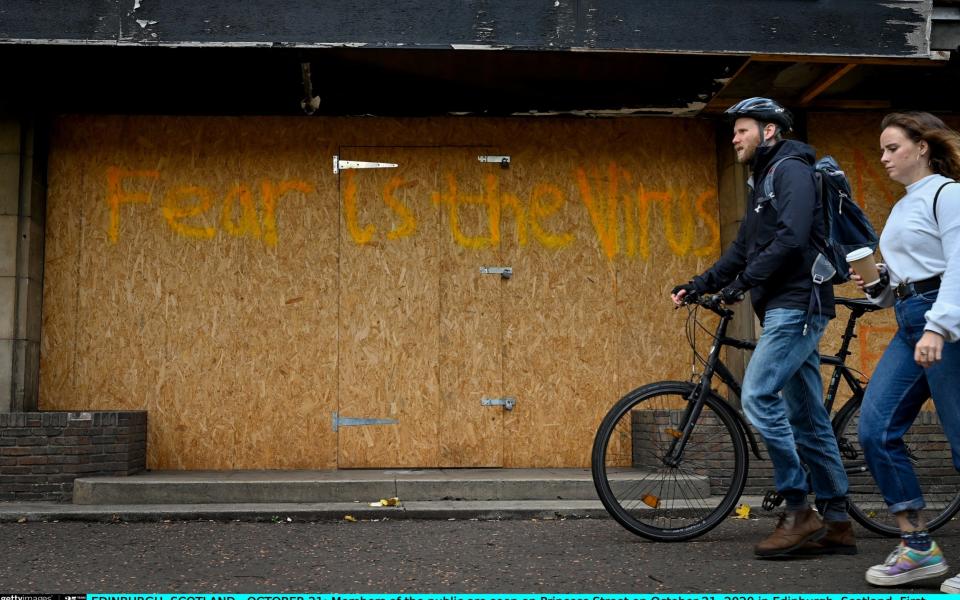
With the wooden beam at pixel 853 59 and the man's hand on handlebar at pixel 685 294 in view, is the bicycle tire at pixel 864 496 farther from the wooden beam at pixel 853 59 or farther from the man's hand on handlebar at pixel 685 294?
the wooden beam at pixel 853 59

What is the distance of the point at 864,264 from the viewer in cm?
425

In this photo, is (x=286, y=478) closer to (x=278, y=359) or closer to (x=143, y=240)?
(x=278, y=359)

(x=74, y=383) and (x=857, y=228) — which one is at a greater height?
(x=857, y=228)

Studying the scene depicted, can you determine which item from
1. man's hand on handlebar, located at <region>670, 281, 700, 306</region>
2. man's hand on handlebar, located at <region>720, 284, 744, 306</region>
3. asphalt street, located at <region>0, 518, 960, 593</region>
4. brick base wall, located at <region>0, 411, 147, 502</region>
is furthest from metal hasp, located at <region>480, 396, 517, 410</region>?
man's hand on handlebar, located at <region>720, 284, 744, 306</region>

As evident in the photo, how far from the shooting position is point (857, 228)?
481 centimetres

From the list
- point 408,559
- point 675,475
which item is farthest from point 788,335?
point 408,559

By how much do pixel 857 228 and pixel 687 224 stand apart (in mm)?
3276

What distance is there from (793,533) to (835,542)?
283mm

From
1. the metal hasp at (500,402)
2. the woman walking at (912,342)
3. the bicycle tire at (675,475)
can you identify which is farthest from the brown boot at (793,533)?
the metal hasp at (500,402)

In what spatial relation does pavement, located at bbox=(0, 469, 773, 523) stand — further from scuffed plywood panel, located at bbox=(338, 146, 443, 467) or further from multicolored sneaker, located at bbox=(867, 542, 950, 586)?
multicolored sneaker, located at bbox=(867, 542, 950, 586)

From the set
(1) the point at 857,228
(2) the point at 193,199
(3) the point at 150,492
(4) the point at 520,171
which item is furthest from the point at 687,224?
(3) the point at 150,492

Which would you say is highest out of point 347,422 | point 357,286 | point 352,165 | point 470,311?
point 352,165

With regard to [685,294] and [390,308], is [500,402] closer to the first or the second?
[390,308]

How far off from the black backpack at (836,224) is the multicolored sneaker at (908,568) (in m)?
1.32
